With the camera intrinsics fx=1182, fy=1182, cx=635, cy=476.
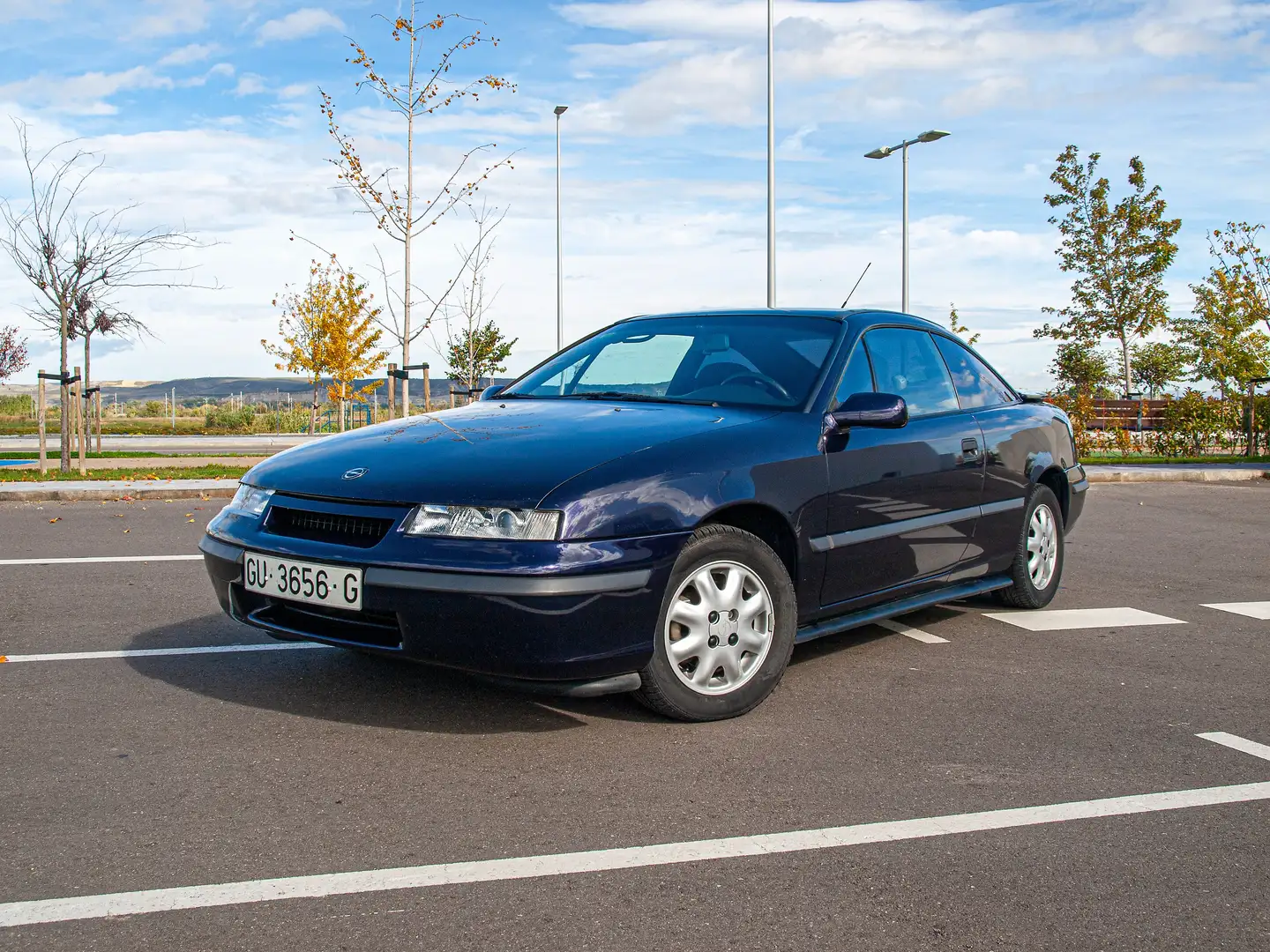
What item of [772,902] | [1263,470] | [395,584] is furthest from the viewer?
[1263,470]

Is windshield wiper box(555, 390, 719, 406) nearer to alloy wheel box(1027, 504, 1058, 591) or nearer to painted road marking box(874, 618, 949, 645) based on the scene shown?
painted road marking box(874, 618, 949, 645)

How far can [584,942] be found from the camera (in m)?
2.50

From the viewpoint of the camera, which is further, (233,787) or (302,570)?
(302,570)

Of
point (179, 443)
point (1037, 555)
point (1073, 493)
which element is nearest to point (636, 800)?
point (1037, 555)

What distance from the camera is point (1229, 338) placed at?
26422mm

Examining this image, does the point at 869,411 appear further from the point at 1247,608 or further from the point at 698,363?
the point at 1247,608

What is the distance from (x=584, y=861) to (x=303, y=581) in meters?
1.52

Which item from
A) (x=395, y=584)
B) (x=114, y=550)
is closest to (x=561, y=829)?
(x=395, y=584)

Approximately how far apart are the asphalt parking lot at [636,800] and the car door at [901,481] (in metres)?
0.44

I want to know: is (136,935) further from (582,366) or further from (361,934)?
(582,366)

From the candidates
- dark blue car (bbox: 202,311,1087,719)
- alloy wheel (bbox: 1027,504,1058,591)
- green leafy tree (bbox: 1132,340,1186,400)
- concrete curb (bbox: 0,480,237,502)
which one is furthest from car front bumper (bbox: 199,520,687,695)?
green leafy tree (bbox: 1132,340,1186,400)

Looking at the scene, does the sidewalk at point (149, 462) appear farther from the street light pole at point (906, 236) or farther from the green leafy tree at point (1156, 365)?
the green leafy tree at point (1156, 365)

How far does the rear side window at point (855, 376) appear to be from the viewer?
4.84 metres

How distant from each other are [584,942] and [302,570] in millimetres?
1865
